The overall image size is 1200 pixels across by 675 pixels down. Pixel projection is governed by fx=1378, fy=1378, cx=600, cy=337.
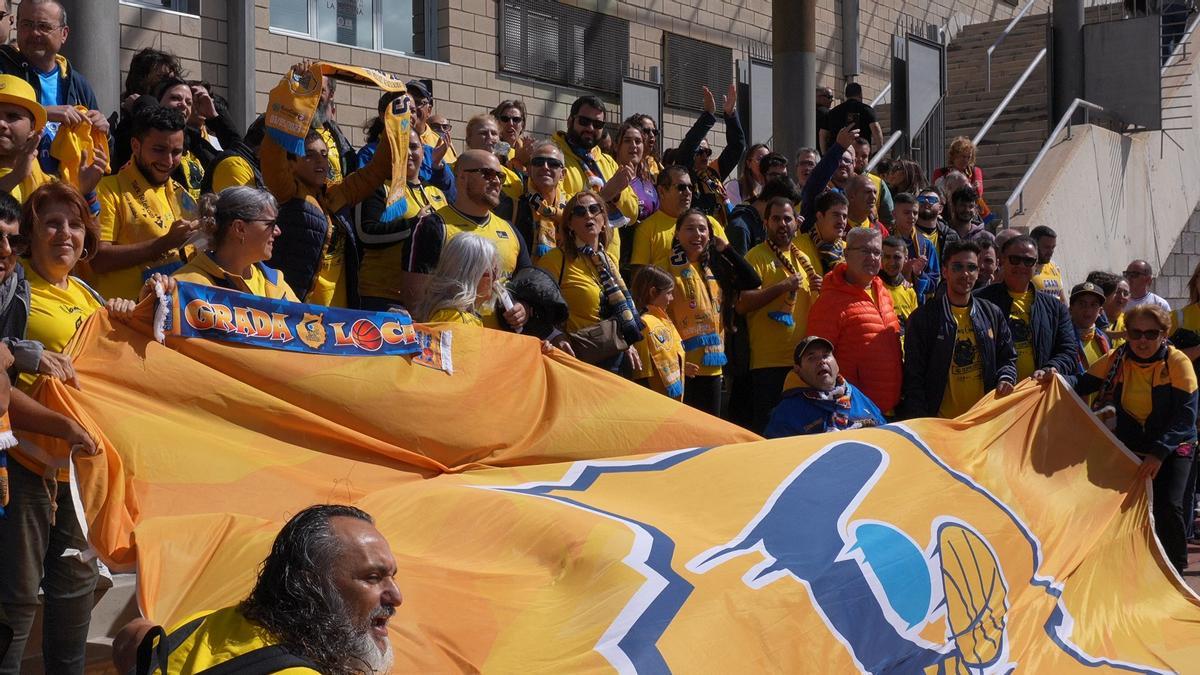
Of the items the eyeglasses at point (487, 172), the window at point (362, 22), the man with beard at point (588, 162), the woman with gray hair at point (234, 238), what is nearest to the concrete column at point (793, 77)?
the window at point (362, 22)

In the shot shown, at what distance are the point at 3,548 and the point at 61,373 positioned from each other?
0.57m

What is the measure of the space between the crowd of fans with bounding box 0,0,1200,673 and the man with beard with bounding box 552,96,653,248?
17 millimetres

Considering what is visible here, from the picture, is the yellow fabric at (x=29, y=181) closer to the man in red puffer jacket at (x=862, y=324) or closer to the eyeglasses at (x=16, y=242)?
the eyeglasses at (x=16, y=242)

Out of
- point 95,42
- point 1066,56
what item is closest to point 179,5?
point 95,42

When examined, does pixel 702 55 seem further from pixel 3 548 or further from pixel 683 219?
pixel 3 548

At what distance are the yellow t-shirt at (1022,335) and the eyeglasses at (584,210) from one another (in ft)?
7.89

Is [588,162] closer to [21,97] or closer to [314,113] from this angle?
[314,113]

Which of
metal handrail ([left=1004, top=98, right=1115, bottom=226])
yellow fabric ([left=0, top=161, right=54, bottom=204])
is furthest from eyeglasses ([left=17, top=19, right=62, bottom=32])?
metal handrail ([left=1004, top=98, right=1115, bottom=226])

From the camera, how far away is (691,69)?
1748cm

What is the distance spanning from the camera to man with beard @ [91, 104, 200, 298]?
545 centimetres

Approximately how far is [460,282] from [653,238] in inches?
93.3

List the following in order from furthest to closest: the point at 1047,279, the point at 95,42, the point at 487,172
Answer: the point at 1047,279, the point at 95,42, the point at 487,172

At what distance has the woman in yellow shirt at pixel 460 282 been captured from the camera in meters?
5.72

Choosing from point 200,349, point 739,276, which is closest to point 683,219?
point 739,276
